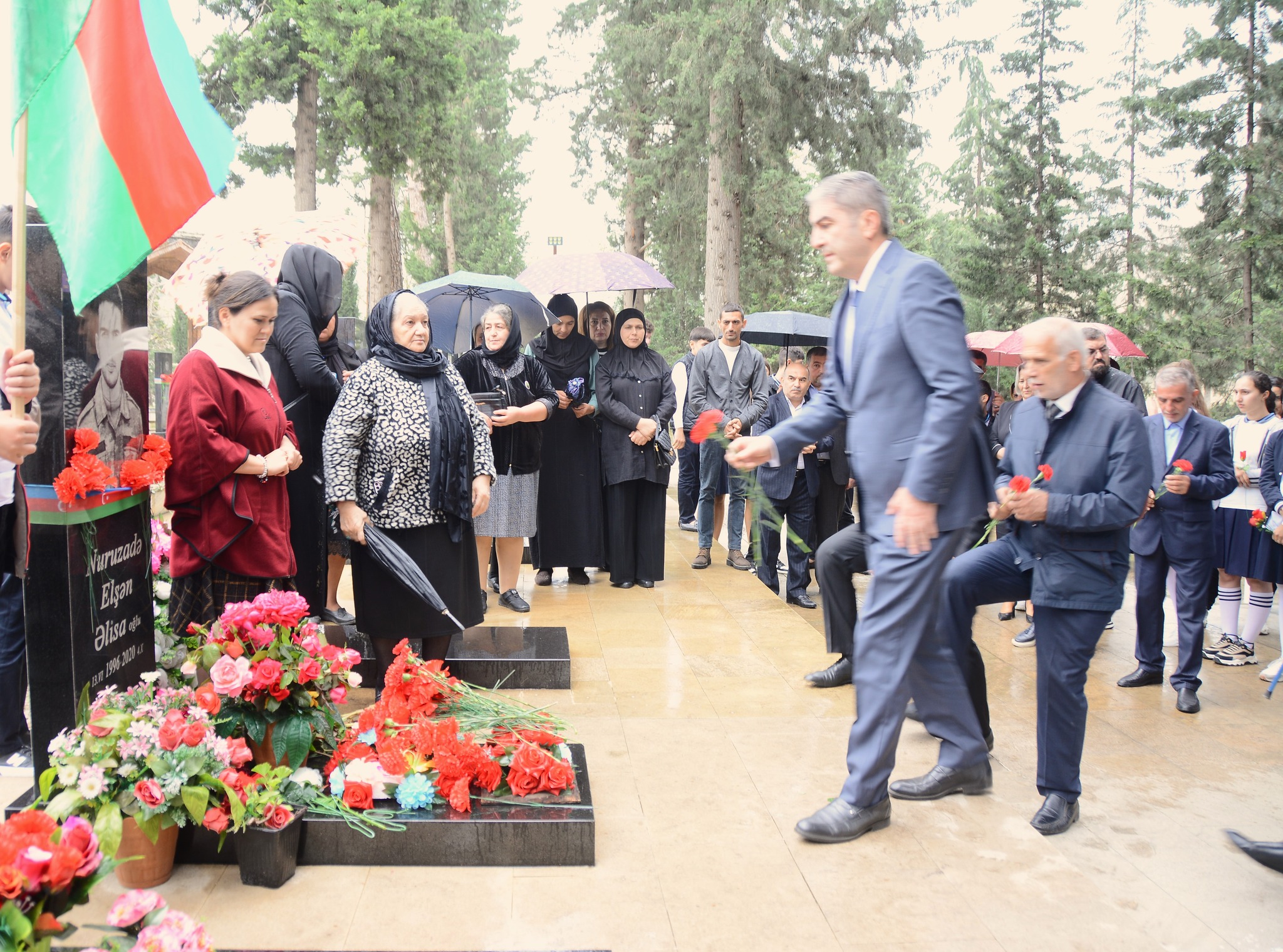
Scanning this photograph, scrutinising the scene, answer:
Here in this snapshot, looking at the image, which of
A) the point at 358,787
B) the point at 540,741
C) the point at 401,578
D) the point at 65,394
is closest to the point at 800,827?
the point at 540,741

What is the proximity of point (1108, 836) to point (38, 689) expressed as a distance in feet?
11.8

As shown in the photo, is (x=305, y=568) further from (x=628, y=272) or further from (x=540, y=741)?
(x=628, y=272)

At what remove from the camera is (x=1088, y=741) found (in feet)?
15.5

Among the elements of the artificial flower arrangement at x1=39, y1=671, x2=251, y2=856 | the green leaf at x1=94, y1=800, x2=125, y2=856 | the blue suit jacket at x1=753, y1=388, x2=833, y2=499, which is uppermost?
the blue suit jacket at x1=753, y1=388, x2=833, y2=499

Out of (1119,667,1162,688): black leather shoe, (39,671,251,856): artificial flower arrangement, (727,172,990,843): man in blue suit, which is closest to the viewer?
(39,671,251,856): artificial flower arrangement

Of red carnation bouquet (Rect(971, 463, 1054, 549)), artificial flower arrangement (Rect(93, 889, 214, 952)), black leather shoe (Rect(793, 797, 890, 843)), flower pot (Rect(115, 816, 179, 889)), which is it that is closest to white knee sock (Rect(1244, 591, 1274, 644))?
red carnation bouquet (Rect(971, 463, 1054, 549))

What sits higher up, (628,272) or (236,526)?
(628,272)

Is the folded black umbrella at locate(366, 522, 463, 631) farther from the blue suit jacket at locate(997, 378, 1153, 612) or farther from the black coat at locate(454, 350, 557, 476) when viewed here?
the blue suit jacket at locate(997, 378, 1153, 612)

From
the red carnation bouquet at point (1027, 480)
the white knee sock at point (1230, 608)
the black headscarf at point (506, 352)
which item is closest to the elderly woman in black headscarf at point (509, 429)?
the black headscarf at point (506, 352)

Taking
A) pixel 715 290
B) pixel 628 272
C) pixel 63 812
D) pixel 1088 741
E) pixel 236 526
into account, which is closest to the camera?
pixel 63 812

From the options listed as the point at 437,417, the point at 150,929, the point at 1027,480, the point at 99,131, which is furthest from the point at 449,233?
the point at 150,929

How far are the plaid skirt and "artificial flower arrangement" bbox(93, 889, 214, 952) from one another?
6.82ft

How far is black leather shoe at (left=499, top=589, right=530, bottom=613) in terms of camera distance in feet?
21.7

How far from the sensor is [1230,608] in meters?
6.53
